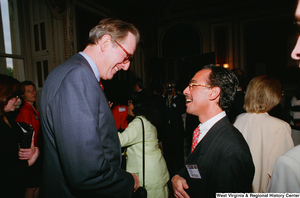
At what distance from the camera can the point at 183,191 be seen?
4.27 ft

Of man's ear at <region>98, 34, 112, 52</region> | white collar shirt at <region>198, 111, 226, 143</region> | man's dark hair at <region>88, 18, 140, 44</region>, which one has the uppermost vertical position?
man's dark hair at <region>88, 18, 140, 44</region>

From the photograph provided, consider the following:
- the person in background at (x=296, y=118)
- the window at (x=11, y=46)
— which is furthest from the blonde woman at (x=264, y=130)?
the window at (x=11, y=46)

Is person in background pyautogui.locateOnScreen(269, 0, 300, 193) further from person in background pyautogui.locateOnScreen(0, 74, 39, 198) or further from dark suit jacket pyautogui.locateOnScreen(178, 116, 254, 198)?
person in background pyautogui.locateOnScreen(0, 74, 39, 198)

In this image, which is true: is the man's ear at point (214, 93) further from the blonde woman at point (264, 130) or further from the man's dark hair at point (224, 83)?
the blonde woman at point (264, 130)

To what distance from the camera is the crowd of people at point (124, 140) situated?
780 millimetres

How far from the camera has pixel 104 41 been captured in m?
1.05

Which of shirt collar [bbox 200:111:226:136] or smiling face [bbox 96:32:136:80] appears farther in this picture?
shirt collar [bbox 200:111:226:136]

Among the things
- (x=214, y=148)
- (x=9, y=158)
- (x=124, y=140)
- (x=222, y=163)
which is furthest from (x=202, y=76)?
(x=9, y=158)

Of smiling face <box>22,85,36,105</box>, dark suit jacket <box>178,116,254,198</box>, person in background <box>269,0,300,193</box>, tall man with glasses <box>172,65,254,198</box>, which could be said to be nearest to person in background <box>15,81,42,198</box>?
smiling face <box>22,85,36,105</box>

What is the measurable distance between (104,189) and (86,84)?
1.81ft

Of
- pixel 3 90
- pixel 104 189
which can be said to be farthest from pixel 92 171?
pixel 3 90

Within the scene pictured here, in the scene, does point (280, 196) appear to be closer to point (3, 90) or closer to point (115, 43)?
point (115, 43)

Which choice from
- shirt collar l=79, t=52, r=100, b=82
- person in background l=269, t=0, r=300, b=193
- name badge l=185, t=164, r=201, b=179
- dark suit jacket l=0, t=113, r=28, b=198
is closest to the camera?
person in background l=269, t=0, r=300, b=193

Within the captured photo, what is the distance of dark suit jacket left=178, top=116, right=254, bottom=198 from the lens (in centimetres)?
106
